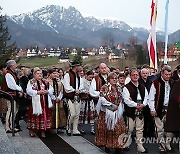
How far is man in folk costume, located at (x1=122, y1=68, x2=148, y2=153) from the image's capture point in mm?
7430

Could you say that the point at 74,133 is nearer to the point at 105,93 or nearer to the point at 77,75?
the point at 77,75

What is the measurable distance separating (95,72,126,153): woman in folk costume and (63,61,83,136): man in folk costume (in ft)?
6.37

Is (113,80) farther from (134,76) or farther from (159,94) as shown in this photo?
(159,94)

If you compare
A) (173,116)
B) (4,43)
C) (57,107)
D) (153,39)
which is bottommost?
(57,107)

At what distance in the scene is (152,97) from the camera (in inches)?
291

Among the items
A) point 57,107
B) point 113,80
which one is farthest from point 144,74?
point 57,107

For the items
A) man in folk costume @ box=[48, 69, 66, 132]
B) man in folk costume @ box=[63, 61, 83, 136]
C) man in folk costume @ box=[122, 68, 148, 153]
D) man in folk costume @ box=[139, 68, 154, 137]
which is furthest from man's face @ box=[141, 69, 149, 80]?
man in folk costume @ box=[48, 69, 66, 132]

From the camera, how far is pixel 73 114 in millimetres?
9289

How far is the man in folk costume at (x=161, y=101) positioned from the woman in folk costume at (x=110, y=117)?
635 millimetres

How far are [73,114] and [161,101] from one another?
2.58 meters

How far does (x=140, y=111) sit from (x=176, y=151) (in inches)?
41.0

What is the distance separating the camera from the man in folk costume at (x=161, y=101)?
24.2ft

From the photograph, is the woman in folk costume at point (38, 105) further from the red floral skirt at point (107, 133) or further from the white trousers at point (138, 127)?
the white trousers at point (138, 127)

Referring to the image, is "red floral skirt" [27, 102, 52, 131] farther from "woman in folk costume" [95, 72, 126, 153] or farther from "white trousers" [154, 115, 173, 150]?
"white trousers" [154, 115, 173, 150]
